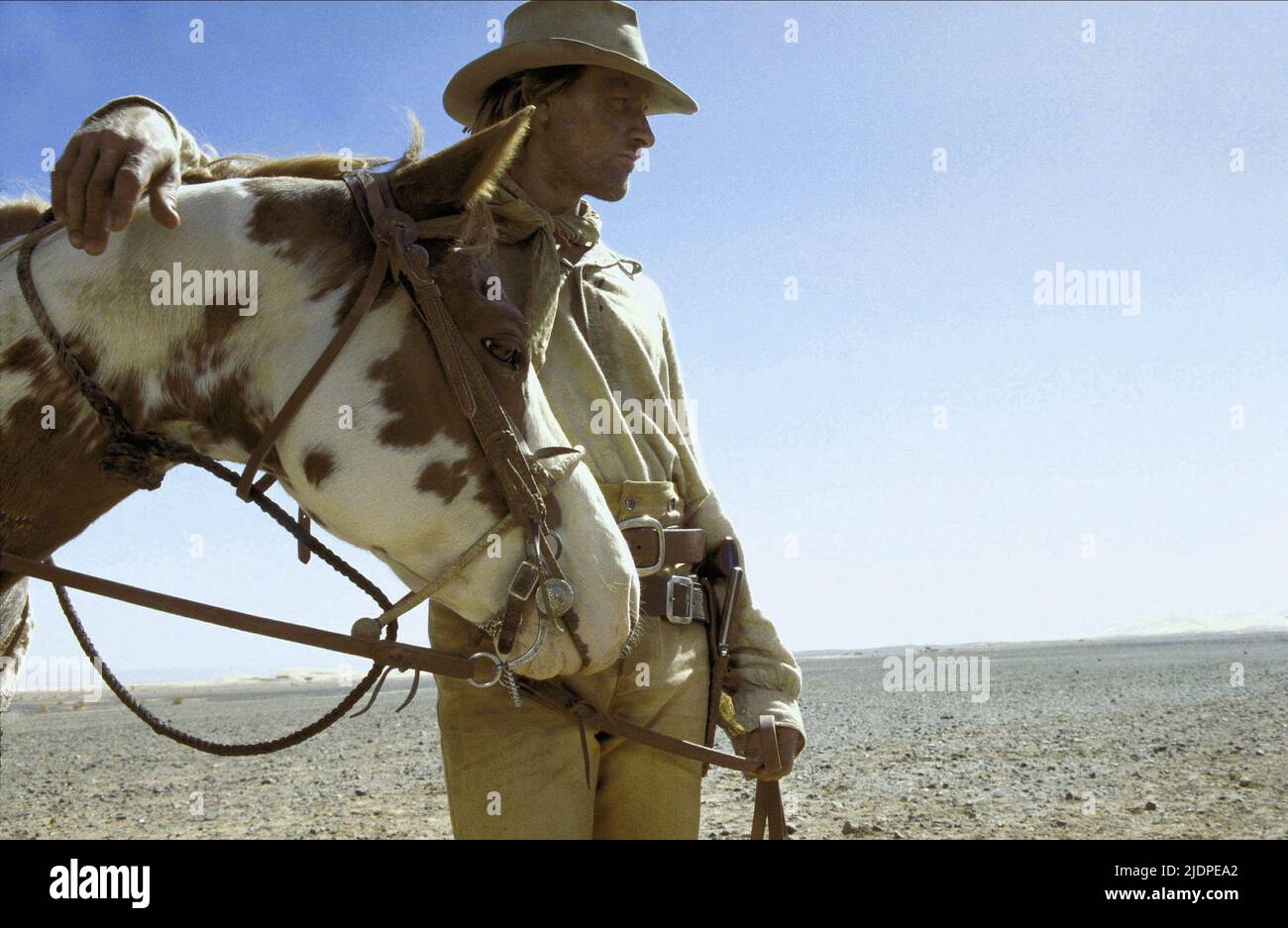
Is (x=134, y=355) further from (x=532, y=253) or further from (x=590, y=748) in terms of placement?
(x=590, y=748)

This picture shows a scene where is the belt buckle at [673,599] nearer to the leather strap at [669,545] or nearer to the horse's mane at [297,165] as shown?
the leather strap at [669,545]

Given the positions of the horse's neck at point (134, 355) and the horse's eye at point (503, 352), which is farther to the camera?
the horse's eye at point (503, 352)

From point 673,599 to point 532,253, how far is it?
1038 mm

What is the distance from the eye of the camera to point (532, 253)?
2.93m

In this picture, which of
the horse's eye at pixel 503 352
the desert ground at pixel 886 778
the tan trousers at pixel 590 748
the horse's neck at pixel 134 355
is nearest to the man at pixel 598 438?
the tan trousers at pixel 590 748

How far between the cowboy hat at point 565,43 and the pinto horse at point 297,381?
1023 millimetres

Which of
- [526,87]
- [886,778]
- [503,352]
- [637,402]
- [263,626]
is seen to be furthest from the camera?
[886,778]

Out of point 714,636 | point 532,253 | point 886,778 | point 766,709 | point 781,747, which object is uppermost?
point 532,253

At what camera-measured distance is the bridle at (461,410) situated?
83.3 inches

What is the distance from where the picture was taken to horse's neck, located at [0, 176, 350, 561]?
2.11 m

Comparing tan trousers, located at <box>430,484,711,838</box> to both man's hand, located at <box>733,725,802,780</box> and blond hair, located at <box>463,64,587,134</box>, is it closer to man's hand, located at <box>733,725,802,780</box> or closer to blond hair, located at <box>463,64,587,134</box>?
man's hand, located at <box>733,725,802,780</box>

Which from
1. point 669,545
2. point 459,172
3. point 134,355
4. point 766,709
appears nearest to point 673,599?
point 669,545

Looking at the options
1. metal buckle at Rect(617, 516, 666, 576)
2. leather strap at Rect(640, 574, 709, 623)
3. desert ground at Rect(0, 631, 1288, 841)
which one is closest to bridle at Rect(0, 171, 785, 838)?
metal buckle at Rect(617, 516, 666, 576)
